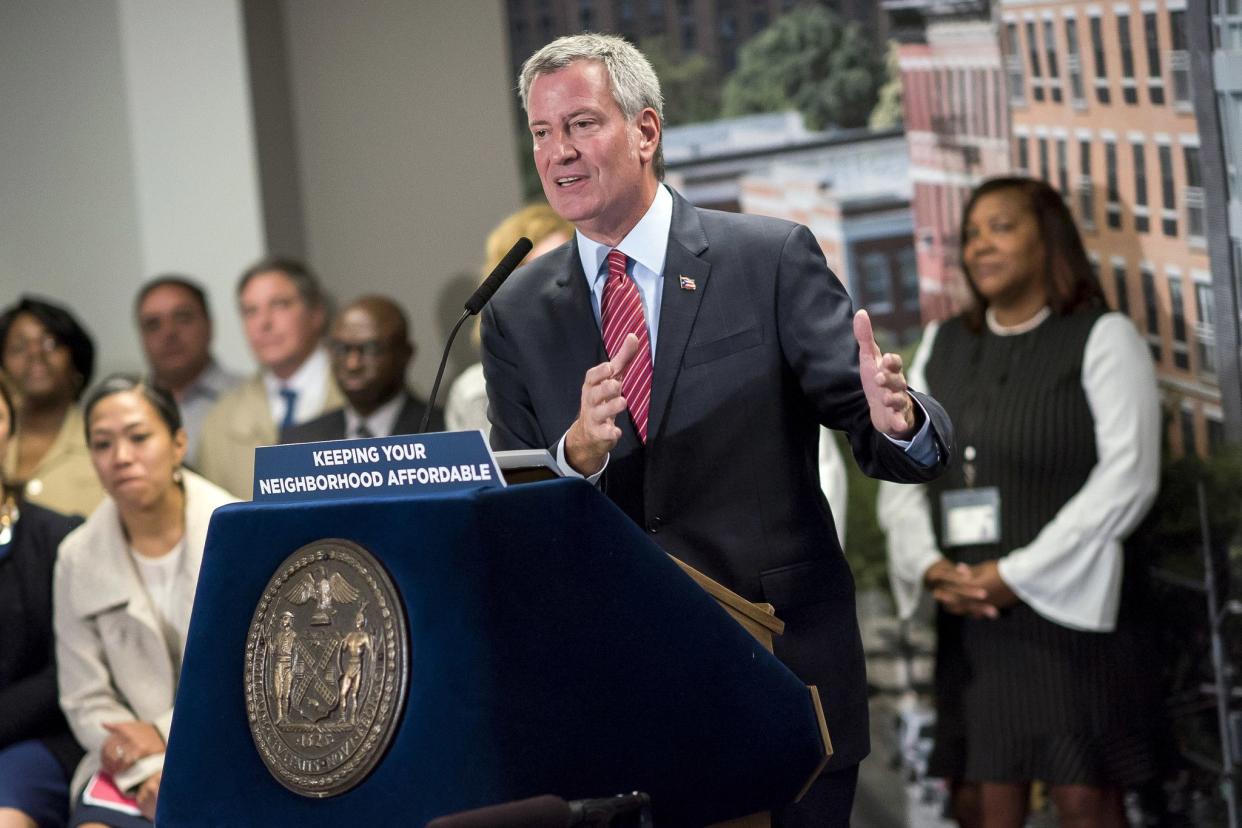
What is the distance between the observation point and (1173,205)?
432cm

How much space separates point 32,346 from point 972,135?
10.2 feet

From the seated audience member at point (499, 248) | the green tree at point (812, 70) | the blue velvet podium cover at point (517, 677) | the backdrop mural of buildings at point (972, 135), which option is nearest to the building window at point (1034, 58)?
the backdrop mural of buildings at point (972, 135)

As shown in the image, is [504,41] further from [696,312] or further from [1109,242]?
[696,312]

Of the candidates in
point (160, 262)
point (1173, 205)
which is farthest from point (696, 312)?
point (160, 262)

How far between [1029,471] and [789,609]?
7.30ft

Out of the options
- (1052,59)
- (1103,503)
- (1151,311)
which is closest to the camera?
(1103,503)

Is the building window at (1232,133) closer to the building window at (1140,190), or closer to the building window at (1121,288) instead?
the building window at (1140,190)

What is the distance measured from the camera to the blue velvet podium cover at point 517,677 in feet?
5.38

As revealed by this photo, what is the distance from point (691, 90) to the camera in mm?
5320

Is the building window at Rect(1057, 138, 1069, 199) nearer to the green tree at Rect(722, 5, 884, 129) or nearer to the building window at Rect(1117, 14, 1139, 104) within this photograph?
the building window at Rect(1117, 14, 1139, 104)

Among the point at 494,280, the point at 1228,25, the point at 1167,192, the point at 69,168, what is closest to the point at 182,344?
the point at 69,168

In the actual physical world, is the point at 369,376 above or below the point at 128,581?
above

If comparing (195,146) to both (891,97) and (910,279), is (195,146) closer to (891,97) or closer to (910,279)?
(891,97)

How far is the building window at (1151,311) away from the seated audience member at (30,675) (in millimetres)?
2975
